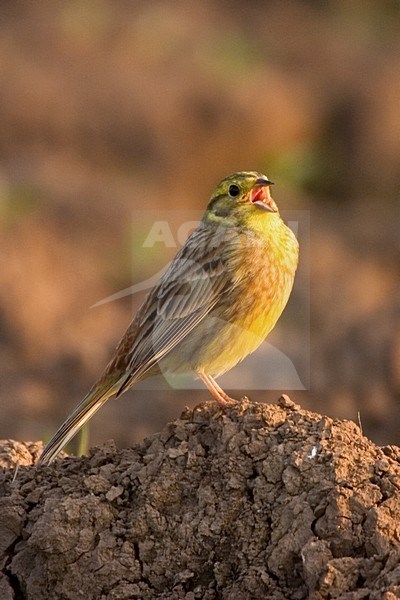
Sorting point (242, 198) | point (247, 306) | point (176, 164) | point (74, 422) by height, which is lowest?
point (74, 422)

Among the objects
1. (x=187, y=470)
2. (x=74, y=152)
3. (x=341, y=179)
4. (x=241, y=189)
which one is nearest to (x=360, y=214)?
(x=341, y=179)

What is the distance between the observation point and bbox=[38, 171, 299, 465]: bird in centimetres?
653

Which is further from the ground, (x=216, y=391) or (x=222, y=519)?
(x=216, y=391)

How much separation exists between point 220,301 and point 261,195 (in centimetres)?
58

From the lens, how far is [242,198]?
6.66 m

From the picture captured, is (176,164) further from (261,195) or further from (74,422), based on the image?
(74,422)

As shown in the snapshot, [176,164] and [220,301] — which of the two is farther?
[176,164]

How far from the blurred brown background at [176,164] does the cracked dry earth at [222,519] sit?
377 centimetres

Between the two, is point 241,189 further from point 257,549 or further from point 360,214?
point 360,214

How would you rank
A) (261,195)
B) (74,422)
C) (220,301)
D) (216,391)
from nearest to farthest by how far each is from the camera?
1. (216,391)
2. (74,422)
3. (220,301)
4. (261,195)

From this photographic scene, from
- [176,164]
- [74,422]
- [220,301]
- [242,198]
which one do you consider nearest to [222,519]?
[74,422]

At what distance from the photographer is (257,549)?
16.7 feet

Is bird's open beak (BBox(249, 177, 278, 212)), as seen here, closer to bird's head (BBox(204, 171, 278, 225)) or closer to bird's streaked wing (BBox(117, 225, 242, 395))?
bird's head (BBox(204, 171, 278, 225))

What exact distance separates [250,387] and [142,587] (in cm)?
513
